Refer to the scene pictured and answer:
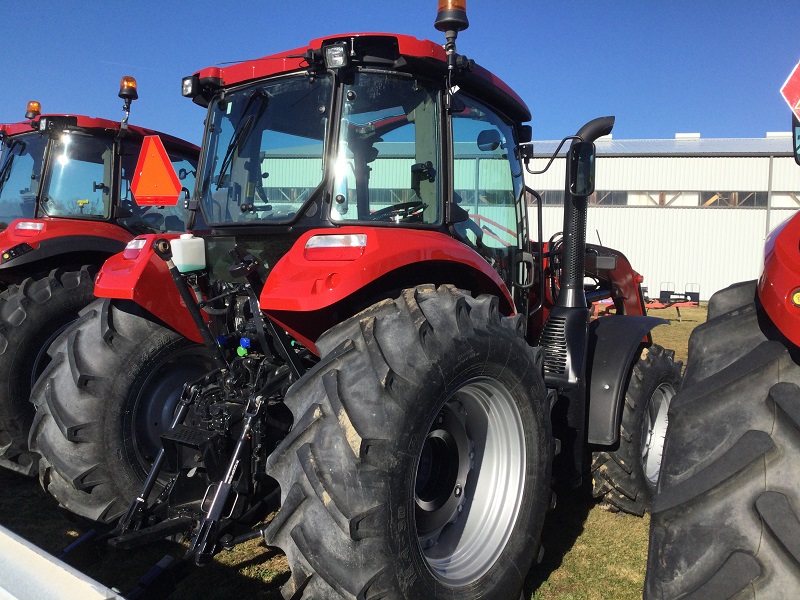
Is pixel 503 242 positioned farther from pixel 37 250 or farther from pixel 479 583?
pixel 37 250

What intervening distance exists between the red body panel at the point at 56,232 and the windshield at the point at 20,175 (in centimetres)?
64

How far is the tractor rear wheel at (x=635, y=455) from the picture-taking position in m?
3.87

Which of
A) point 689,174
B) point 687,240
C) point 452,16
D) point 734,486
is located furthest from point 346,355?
point 689,174

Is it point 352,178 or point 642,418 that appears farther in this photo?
point 642,418

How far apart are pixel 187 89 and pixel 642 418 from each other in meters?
3.14

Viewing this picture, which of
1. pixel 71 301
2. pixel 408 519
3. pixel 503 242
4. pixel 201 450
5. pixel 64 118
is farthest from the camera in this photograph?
pixel 64 118

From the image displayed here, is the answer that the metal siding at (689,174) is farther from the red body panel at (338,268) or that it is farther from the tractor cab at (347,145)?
the red body panel at (338,268)

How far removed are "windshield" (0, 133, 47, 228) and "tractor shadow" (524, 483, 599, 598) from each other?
16.8 ft

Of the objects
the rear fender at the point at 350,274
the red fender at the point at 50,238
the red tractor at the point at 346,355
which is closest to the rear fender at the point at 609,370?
the red tractor at the point at 346,355

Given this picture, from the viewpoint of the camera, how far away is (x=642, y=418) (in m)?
3.93

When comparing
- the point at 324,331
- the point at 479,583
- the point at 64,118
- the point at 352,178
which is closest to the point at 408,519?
the point at 479,583

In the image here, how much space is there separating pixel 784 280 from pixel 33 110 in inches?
263

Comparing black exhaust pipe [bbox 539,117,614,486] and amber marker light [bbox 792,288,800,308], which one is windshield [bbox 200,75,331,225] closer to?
black exhaust pipe [bbox 539,117,614,486]

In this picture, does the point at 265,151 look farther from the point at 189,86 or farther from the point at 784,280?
the point at 784,280
